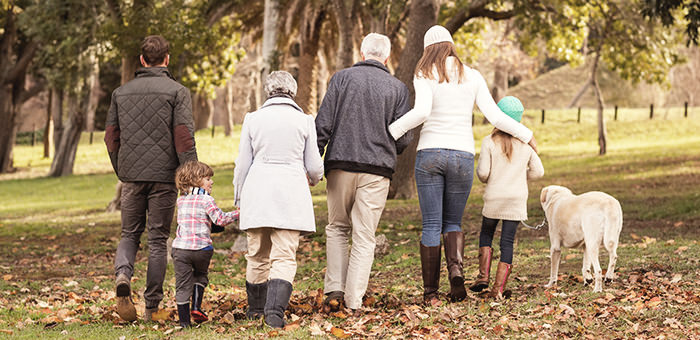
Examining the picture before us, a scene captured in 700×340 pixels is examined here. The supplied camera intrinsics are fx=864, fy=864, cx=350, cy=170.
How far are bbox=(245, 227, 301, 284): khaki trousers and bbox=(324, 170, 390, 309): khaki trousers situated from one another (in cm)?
53

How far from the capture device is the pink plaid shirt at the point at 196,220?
21.1 ft

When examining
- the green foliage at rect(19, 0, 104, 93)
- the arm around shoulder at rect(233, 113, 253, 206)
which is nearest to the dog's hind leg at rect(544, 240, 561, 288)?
the arm around shoulder at rect(233, 113, 253, 206)

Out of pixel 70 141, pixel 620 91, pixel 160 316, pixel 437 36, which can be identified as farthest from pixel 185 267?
pixel 620 91

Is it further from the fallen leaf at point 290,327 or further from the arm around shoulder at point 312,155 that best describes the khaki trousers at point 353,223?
the fallen leaf at point 290,327

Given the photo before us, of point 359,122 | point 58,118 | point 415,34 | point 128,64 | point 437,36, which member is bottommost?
point 58,118

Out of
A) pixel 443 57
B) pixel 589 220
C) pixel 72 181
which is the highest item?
pixel 443 57

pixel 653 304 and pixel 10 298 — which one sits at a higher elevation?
pixel 653 304

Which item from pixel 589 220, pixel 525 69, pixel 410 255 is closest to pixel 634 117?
pixel 525 69

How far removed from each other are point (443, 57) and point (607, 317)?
7.74 ft

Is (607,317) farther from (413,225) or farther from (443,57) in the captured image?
(413,225)

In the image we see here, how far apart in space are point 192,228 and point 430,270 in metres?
1.95

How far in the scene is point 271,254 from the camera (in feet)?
21.1

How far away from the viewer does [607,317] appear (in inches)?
250

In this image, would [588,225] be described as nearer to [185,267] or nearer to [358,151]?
[358,151]
